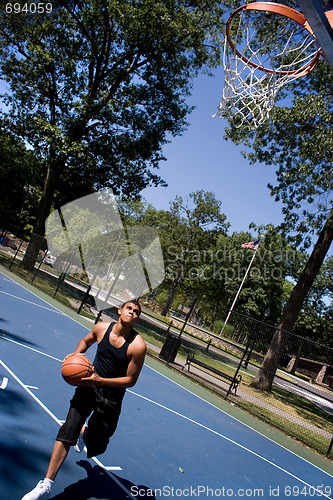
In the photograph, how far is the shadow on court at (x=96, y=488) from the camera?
142 inches

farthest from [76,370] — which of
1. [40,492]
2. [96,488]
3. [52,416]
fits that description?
[52,416]

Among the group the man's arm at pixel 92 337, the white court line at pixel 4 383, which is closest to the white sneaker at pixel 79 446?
the man's arm at pixel 92 337

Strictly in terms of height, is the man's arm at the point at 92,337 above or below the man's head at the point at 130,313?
below

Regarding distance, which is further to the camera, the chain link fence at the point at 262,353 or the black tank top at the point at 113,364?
the chain link fence at the point at 262,353

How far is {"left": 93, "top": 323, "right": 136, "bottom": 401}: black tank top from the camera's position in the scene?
3.74 m

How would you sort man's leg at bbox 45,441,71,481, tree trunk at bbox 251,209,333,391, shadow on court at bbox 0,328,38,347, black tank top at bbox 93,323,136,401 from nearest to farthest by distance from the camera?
man's leg at bbox 45,441,71,481, black tank top at bbox 93,323,136,401, shadow on court at bbox 0,328,38,347, tree trunk at bbox 251,209,333,391

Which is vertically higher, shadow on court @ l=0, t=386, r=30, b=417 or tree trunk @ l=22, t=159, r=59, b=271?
tree trunk @ l=22, t=159, r=59, b=271

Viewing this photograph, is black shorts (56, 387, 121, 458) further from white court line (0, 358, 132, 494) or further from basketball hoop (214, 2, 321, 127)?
basketball hoop (214, 2, 321, 127)

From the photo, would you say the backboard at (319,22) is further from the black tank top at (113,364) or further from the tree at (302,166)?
the tree at (302,166)

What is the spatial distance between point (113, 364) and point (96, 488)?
1.31m

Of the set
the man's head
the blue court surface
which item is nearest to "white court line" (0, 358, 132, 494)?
the blue court surface

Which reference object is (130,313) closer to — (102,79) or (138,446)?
(138,446)

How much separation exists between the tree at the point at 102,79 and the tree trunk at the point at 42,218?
0.06 metres

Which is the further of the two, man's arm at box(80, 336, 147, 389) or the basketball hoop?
the basketball hoop
